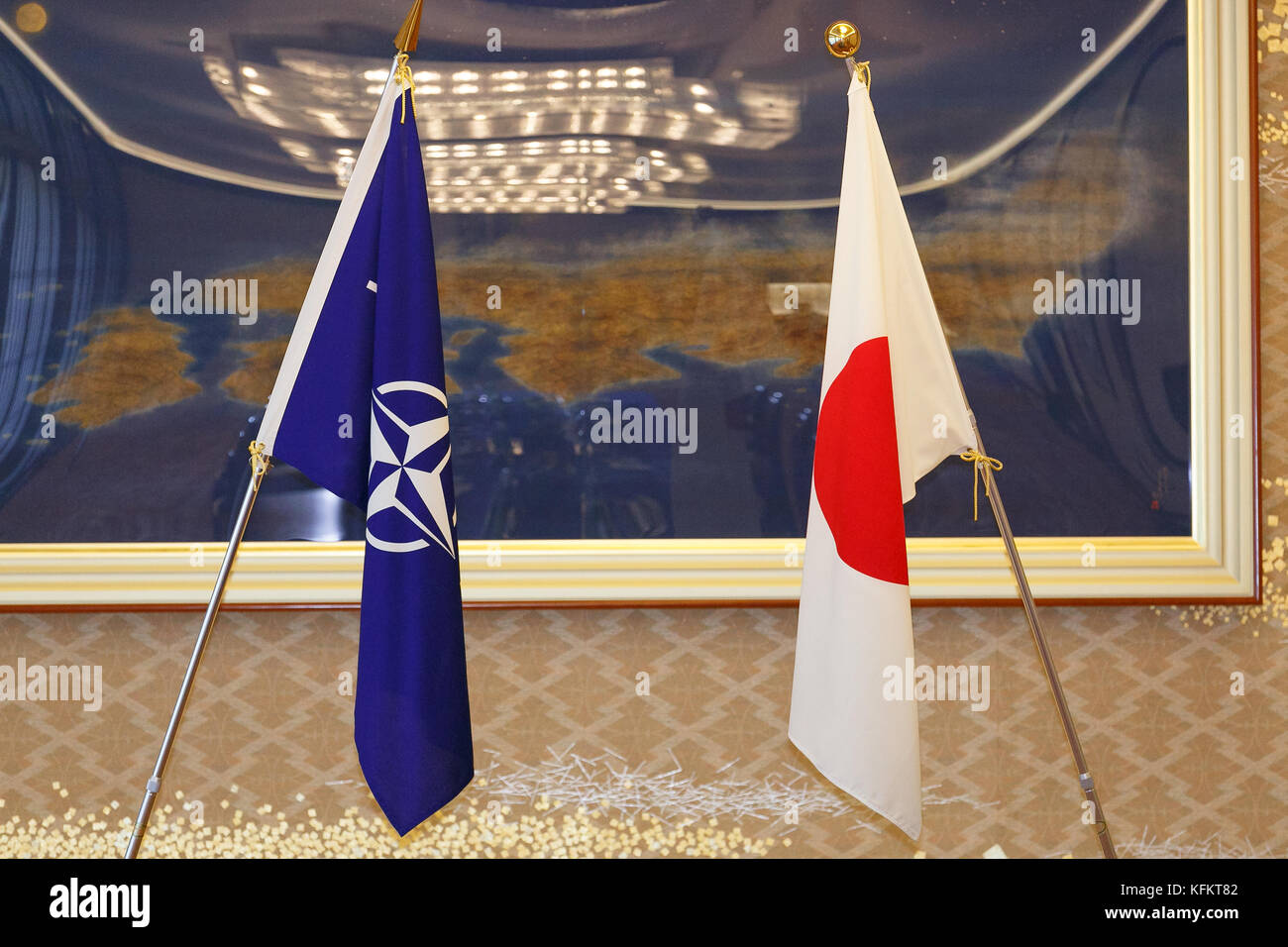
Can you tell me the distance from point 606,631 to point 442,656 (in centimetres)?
40

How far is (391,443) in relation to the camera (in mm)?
1555

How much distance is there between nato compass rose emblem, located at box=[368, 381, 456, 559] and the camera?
1.55 metres

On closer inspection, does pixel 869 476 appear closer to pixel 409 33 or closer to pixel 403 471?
pixel 403 471

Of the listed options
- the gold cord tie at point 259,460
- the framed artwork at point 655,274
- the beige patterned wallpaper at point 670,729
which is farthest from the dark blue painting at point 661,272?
the gold cord tie at point 259,460

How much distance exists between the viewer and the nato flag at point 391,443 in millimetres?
1545

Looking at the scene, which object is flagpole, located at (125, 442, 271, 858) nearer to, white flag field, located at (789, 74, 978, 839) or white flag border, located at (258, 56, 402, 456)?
white flag border, located at (258, 56, 402, 456)

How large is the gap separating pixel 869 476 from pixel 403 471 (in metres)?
0.77

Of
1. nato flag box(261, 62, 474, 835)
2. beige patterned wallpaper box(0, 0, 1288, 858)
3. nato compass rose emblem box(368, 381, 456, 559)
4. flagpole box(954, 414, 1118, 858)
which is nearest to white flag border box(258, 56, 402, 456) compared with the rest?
nato flag box(261, 62, 474, 835)

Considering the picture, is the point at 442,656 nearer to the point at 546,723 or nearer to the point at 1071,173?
the point at 546,723

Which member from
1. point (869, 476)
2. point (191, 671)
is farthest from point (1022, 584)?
point (191, 671)

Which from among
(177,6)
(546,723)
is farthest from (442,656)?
(177,6)

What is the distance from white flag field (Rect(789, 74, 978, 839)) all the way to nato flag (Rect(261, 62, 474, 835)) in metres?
0.61

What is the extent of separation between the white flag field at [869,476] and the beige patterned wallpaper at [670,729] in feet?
0.95

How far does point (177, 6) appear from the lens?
1867mm
